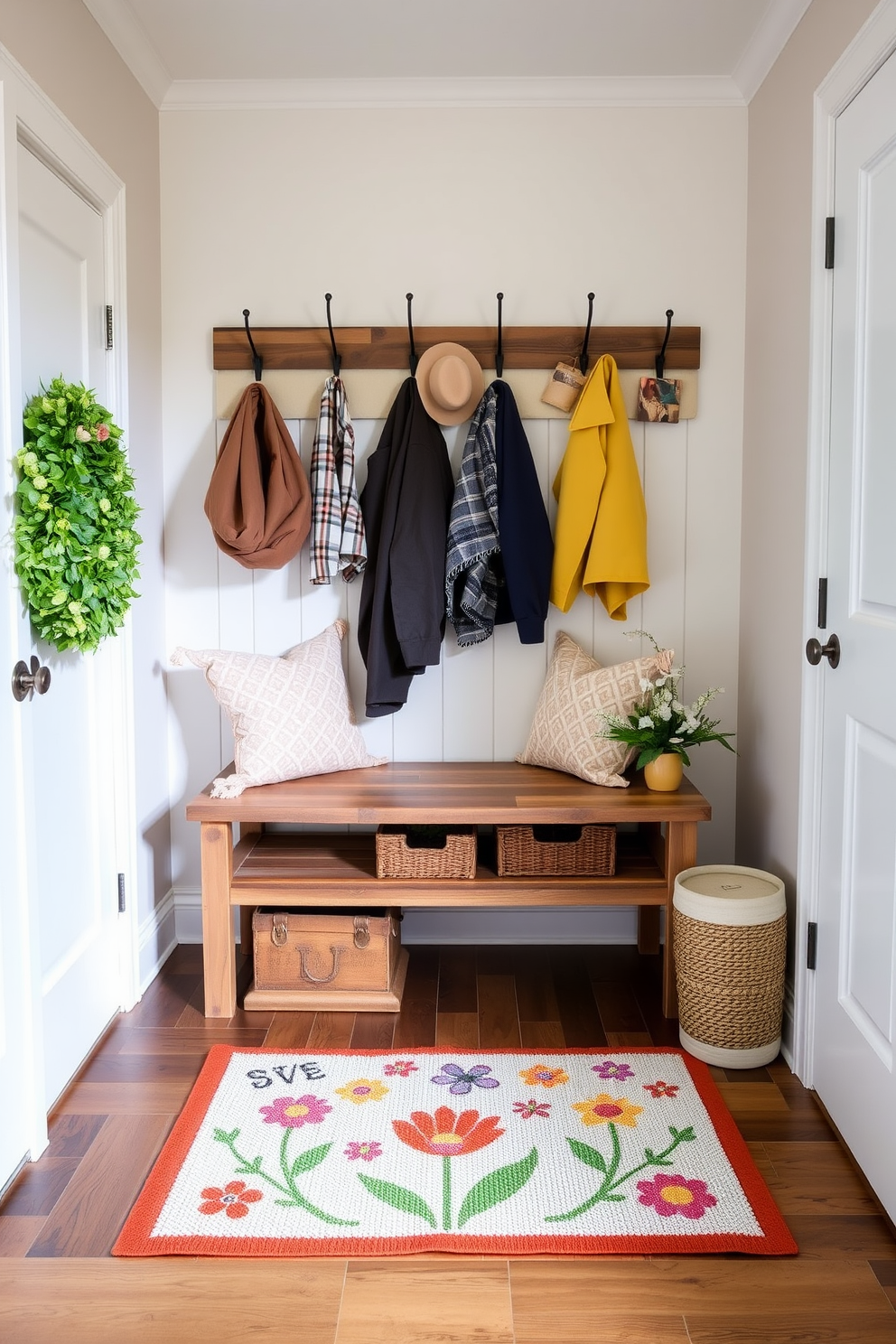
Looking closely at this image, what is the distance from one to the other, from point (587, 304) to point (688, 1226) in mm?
2344

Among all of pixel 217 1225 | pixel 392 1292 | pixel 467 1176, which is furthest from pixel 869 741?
pixel 217 1225

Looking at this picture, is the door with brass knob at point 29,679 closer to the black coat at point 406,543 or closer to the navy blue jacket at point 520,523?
the black coat at point 406,543

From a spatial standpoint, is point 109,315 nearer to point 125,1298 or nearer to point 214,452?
point 214,452

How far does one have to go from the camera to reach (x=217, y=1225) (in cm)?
189

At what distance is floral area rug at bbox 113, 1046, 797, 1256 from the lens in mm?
1858

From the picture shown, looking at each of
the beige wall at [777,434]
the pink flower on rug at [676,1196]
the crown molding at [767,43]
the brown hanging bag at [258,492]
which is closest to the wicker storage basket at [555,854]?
the beige wall at [777,434]

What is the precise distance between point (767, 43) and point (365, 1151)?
2.77 m

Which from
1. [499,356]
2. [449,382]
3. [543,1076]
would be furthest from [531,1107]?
[499,356]

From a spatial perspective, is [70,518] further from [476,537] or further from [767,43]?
[767,43]

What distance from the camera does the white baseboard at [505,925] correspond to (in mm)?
3201

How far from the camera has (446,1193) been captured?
197cm

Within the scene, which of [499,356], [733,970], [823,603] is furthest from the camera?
[499,356]

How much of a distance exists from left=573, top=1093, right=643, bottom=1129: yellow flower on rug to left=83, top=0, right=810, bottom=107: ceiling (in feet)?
8.18

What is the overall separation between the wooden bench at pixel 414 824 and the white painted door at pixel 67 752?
256mm
